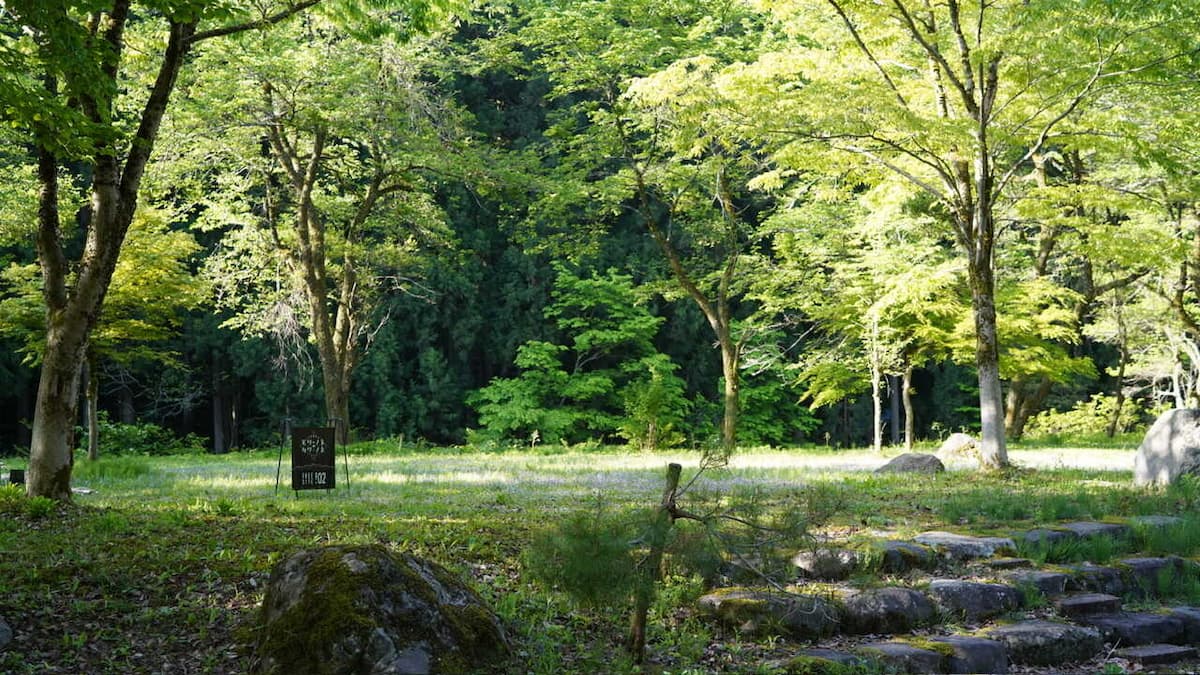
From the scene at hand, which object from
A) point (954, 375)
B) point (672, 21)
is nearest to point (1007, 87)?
point (672, 21)

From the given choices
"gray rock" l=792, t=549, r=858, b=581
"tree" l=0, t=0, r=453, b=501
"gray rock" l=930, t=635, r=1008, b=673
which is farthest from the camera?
"tree" l=0, t=0, r=453, b=501

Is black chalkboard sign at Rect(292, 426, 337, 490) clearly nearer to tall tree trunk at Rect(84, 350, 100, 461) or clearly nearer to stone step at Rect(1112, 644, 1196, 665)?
stone step at Rect(1112, 644, 1196, 665)

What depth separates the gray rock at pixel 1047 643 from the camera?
6191 millimetres

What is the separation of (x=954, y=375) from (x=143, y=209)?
2964 centimetres

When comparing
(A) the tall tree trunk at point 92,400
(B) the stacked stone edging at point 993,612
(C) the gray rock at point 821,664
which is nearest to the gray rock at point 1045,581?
(B) the stacked stone edging at point 993,612

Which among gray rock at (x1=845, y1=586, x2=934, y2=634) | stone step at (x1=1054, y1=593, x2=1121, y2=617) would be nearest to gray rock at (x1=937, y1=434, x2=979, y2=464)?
stone step at (x1=1054, y1=593, x2=1121, y2=617)

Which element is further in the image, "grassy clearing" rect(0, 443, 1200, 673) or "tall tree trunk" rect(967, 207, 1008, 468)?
"tall tree trunk" rect(967, 207, 1008, 468)

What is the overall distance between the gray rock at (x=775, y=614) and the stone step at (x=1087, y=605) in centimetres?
171

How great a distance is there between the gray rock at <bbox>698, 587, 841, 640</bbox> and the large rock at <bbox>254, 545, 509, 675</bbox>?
5.18 ft

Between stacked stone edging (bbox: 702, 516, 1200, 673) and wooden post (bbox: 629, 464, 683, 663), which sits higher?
wooden post (bbox: 629, 464, 683, 663)

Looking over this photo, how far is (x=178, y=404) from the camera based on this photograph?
33.4 metres

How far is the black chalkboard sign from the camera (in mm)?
11344

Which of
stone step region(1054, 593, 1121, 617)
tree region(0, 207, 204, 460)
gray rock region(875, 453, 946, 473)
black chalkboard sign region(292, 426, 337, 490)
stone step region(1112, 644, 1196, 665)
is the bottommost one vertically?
stone step region(1112, 644, 1196, 665)

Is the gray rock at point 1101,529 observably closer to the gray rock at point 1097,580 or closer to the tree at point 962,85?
the gray rock at point 1097,580
